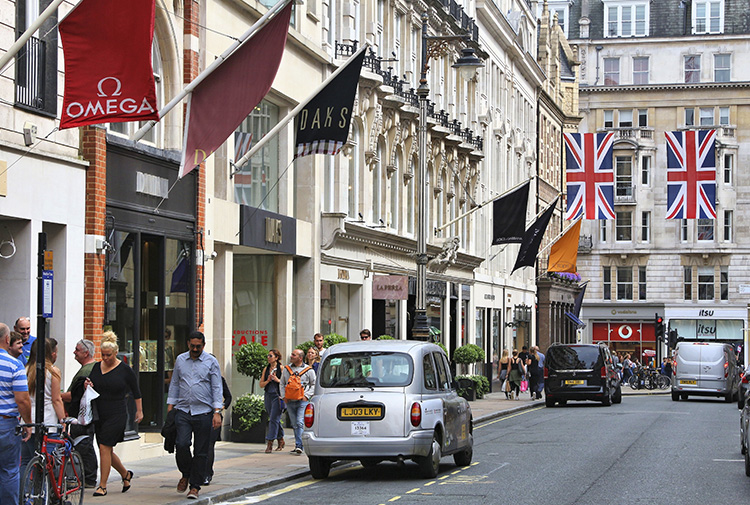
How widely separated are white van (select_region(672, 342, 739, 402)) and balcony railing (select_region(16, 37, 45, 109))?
2993 cm

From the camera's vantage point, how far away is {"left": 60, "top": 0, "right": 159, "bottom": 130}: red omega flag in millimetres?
13750

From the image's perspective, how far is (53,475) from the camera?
11562mm

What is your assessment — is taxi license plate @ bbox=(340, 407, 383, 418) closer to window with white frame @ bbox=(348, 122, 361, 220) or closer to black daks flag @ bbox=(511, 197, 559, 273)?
window with white frame @ bbox=(348, 122, 361, 220)

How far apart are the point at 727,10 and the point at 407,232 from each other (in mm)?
54129

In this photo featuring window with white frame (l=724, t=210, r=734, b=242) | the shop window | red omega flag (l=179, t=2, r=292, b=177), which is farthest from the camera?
window with white frame (l=724, t=210, r=734, b=242)

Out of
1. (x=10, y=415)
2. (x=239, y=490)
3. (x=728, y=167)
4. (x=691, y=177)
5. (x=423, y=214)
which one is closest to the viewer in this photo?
(x=10, y=415)

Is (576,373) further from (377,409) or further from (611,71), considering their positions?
(611,71)

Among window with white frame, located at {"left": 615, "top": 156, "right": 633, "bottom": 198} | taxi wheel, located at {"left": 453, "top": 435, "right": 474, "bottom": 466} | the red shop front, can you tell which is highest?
window with white frame, located at {"left": 615, "top": 156, "right": 633, "bottom": 198}

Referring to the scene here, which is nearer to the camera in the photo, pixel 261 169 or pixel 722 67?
pixel 261 169

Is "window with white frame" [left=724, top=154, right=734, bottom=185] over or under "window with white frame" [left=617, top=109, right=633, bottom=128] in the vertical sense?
under

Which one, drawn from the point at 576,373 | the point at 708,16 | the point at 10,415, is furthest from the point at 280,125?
the point at 708,16

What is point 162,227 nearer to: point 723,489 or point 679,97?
point 723,489

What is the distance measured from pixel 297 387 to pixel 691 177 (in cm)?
3074

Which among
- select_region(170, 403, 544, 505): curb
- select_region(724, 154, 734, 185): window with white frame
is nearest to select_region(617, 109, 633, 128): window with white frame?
select_region(724, 154, 734, 185): window with white frame
